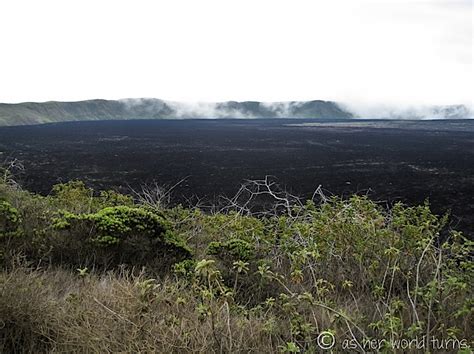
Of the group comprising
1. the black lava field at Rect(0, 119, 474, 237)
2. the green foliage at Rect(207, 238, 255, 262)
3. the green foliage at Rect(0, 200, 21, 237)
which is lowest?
the black lava field at Rect(0, 119, 474, 237)

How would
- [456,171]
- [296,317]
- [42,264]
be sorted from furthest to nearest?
1. [456,171]
2. [42,264]
3. [296,317]

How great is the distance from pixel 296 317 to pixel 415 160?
49.3 m

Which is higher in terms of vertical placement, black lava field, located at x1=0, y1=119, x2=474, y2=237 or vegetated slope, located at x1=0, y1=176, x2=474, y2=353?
vegetated slope, located at x1=0, y1=176, x2=474, y2=353

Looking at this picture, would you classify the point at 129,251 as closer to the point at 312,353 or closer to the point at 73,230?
the point at 73,230

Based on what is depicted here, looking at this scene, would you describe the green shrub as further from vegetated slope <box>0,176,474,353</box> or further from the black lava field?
the black lava field

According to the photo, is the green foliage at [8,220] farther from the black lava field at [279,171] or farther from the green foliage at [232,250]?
the black lava field at [279,171]

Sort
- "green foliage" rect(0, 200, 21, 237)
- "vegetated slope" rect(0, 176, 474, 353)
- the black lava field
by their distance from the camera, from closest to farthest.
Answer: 1. "vegetated slope" rect(0, 176, 474, 353)
2. "green foliage" rect(0, 200, 21, 237)
3. the black lava field

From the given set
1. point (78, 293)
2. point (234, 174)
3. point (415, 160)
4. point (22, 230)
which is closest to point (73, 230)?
point (22, 230)

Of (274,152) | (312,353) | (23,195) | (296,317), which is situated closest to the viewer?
(312,353)

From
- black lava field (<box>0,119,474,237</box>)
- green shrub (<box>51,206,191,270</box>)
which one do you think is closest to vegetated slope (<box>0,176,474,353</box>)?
green shrub (<box>51,206,191,270</box>)

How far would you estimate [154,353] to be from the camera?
254 centimetres

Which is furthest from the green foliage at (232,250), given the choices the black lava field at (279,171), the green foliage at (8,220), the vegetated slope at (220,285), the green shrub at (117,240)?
the black lava field at (279,171)

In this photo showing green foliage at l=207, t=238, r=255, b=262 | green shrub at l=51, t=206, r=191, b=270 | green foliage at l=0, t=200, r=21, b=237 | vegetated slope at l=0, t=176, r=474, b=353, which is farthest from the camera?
green foliage at l=207, t=238, r=255, b=262

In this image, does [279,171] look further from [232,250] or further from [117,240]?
[117,240]
